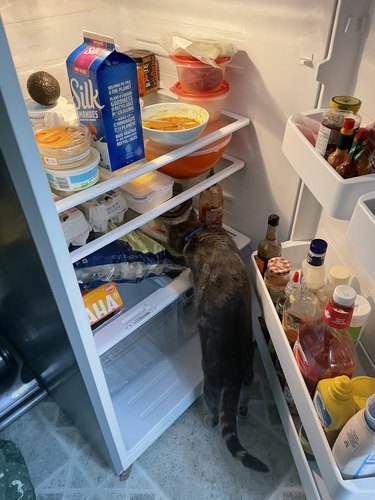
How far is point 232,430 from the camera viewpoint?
3.54 ft

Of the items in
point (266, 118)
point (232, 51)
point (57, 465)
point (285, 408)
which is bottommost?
point (57, 465)

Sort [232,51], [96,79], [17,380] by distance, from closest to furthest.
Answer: [96,79] < [232,51] < [17,380]

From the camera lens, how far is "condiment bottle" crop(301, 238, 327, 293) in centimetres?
82

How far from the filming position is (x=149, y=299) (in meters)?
0.99

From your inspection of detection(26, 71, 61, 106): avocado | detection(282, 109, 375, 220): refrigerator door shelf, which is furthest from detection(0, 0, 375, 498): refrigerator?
detection(26, 71, 61, 106): avocado

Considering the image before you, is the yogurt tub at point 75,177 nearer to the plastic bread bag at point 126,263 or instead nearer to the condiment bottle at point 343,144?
the plastic bread bag at point 126,263

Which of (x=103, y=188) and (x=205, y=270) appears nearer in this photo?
(x=103, y=188)

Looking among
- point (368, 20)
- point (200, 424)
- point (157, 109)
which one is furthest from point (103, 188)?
point (200, 424)

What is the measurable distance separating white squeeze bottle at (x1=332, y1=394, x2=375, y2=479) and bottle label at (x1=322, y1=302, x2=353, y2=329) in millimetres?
142

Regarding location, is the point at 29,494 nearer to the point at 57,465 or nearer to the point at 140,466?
the point at 57,465

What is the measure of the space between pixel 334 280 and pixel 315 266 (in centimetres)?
5

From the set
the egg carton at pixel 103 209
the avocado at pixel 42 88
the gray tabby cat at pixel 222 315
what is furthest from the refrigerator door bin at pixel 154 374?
the avocado at pixel 42 88

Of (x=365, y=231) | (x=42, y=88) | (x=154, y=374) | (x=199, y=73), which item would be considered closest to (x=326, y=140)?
(x=365, y=231)

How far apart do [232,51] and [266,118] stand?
179 mm
